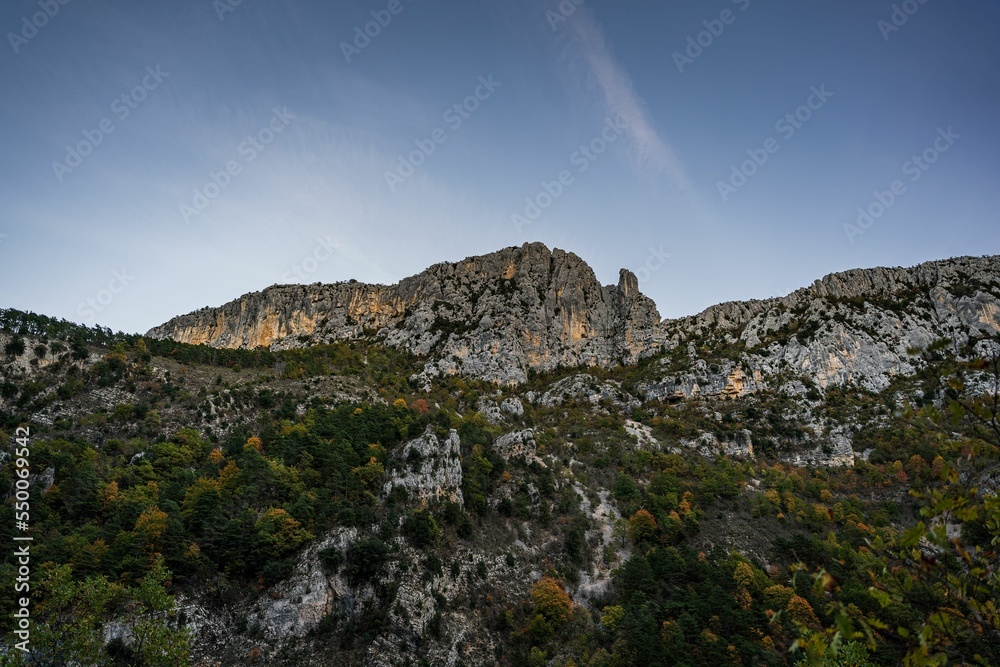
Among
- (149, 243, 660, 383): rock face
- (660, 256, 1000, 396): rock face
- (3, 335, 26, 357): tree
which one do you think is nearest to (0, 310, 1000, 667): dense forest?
(3, 335, 26, 357): tree

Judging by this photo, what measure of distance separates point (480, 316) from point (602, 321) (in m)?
37.8

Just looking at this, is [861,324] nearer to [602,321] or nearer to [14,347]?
[602,321]

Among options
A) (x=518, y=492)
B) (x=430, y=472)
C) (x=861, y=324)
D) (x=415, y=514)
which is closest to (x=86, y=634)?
A: (x=415, y=514)

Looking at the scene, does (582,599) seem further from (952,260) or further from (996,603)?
(952,260)

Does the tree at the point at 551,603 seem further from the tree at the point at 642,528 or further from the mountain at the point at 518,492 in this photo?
the tree at the point at 642,528

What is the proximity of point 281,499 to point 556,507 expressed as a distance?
1479 inches

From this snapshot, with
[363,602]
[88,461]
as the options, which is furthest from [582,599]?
[88,461]

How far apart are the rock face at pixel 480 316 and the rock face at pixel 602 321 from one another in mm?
371

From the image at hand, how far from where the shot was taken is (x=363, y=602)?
1741 inches

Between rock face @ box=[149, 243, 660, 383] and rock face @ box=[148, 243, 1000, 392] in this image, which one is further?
rock face @ box=[149, 243, 660, 383]

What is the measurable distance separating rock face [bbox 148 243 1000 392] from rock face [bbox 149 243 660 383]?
0.37 meters

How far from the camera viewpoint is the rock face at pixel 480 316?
127 m

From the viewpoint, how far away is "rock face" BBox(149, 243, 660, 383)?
127 meters

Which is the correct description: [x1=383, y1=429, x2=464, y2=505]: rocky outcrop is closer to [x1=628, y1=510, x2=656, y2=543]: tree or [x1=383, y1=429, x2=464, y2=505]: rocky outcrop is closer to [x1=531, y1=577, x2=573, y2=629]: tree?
[x1=531, y1=577, x2=573, y2=629]: tree
